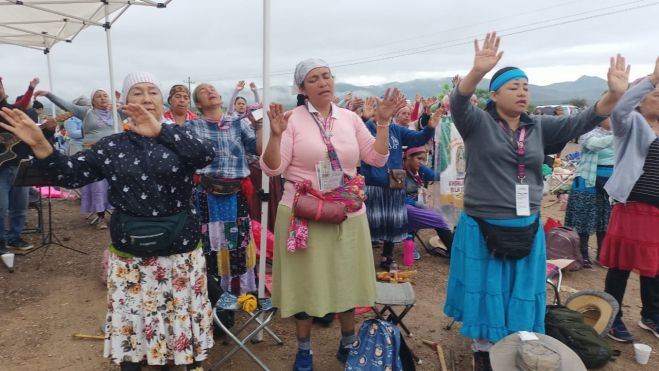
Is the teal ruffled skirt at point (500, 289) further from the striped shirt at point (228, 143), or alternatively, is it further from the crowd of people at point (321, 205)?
the striped shirt at point (228, 143)

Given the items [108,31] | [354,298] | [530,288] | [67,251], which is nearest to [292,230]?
[354,298]

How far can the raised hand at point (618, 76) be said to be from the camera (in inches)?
101

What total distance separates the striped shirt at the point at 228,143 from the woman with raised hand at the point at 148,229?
96 cm

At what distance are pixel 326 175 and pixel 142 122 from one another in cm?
110

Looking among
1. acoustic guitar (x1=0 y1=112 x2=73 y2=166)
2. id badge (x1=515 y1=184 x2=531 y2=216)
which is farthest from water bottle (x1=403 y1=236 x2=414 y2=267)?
acoustic guitar (x1=0 y1=112 x2=73 y2=166)

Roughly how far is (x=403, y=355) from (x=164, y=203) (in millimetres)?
1809

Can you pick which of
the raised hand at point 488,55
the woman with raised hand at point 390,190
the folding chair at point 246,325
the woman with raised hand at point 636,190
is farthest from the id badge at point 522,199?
the woman with raised hand at point 390,190

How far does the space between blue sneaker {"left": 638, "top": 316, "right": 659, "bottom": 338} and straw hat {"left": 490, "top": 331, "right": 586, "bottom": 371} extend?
207 centimetres

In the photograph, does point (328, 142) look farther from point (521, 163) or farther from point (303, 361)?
point (303, 361)

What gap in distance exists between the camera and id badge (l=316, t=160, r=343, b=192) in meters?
2.64

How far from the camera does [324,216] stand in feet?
8.43

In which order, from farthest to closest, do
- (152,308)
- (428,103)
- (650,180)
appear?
(428,103) → (650,180) → (152,308)

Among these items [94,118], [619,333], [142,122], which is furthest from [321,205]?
[94,118]

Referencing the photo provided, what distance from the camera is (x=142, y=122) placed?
2.29 m
